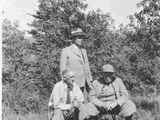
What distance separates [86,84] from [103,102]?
2.58 feet

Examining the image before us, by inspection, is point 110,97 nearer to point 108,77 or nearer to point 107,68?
point 108,77

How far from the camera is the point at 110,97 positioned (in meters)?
7.12

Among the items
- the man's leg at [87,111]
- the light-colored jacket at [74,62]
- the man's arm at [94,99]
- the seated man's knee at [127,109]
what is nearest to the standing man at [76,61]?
the light-colored jacket at [74,62]

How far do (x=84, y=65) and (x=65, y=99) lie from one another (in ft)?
4.49

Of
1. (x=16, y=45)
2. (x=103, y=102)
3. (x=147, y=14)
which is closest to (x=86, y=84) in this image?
(x=103, y=102)

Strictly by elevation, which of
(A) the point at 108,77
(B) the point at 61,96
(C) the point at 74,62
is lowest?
(B) the point at 61,96

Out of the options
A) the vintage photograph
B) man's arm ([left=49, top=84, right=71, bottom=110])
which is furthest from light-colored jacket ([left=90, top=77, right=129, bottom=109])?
man's arm ([left=49, top=84, right=71, bottom=110])

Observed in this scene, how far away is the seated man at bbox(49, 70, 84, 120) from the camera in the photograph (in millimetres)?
6203

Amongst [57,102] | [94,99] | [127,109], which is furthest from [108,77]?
[57,102]

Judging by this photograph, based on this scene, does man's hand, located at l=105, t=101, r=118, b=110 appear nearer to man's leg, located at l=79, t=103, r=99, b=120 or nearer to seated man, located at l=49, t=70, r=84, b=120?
man's leg, located at l=79, t=103, r=99, b=120

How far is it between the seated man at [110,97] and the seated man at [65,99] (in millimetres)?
460

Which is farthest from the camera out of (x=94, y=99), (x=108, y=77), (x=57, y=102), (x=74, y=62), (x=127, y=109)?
(x=74, y=62)

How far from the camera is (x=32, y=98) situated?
14.3 metres

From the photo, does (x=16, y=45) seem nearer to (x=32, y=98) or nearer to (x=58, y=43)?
(x=58, y=43)
